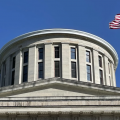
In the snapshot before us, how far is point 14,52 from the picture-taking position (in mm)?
44344

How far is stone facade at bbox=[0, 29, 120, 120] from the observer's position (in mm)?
26906

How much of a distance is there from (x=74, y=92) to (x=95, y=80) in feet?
39.0

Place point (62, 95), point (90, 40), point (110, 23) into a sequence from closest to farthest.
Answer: point (62, 95), point (110, 23), point (90, 40)

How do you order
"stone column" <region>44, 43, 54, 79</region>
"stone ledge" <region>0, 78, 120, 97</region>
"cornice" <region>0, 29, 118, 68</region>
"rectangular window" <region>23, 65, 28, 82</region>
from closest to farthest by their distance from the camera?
1. "stone ledge" <region>0, 78, 120, 97</region>
2. "stone column" <region>44, 43, 54, 79</region>
3. "rectangular window" <region>23, 65, 28, 82</region>
4. "cornice" <region>0, 29, 118, 68</region>

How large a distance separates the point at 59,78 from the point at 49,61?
1078 cm

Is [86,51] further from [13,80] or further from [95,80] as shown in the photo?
[13,80]

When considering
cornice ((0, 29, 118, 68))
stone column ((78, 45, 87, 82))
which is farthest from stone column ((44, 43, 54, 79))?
stone column ((78, 45, 87, 82))

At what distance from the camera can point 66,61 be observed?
135 ft

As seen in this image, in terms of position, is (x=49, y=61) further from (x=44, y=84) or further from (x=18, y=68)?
(x=44, y=84)

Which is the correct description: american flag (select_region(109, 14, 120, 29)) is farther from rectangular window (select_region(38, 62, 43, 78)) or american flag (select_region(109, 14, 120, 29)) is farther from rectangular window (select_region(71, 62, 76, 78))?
rectangular window (select_region(38, 62, 43, 78))

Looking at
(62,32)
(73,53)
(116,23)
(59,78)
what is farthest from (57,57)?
(59,78)

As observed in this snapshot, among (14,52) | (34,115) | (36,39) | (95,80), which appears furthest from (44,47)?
(34,115)

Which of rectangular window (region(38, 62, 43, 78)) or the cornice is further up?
the cornice

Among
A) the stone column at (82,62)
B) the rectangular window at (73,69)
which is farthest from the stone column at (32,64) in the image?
the stone column at (82,62)
